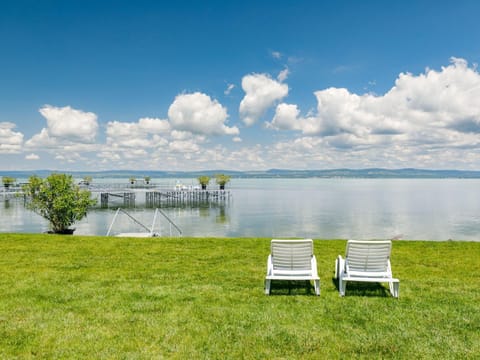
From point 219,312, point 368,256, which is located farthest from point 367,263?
point 219,312

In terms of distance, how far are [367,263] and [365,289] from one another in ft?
2.26

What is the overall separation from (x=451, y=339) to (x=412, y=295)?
168cm

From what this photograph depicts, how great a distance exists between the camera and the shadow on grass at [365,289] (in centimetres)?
602

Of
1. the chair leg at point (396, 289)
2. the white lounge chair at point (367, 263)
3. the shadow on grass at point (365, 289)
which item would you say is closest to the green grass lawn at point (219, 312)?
the shadow on grass at point (365, 289)

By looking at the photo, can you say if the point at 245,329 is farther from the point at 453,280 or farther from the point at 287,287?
the point at 453,280

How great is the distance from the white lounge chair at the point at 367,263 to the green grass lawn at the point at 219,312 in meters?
0.31

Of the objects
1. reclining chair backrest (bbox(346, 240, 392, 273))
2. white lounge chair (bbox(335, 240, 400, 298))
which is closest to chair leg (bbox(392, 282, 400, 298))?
white lounge chair (bbox(335, 240, 400, 298))

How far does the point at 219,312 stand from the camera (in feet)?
16.8

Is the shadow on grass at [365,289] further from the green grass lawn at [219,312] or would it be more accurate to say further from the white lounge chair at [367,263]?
the white lounge chair at [367,263]

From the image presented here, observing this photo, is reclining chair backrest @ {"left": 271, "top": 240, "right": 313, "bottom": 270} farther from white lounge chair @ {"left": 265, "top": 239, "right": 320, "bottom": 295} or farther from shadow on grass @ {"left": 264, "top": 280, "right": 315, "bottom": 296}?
shadow on grass @ {"left": 264, "top": 280, "right": 315, "bottom": 296}

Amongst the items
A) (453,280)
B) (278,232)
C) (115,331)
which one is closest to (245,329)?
(115,331)

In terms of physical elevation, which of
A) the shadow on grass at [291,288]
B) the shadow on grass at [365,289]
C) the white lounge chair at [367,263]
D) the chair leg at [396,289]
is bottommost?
the shadow on grass at [365,289]

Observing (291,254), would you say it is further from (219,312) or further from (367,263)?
(219,312)

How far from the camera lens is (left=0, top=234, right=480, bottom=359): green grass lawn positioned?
4.07 metres
